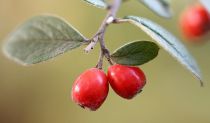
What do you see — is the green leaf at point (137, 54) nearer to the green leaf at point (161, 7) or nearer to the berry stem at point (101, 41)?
the berry stem at point (101, 41)

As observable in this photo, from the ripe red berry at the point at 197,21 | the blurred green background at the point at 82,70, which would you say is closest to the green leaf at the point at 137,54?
the ripe red berry at the point at 197,21

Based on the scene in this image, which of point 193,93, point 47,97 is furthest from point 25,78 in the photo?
point 193,93

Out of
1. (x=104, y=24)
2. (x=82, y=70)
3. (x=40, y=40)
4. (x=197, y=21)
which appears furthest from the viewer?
(x=82, y=70)

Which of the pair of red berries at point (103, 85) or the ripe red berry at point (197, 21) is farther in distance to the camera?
the ripe red berry at point (197, 21)

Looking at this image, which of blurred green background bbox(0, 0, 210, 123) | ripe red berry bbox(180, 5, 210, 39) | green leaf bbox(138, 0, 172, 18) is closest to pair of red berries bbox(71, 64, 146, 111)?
green leaf bbox(138, 0, 172, 18)

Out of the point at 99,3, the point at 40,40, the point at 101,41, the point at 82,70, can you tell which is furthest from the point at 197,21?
the point at 82,70

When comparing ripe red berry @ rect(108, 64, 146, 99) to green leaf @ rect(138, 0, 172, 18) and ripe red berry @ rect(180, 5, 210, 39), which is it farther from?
ripe red berry @ rect(180, 5, 210, 39)

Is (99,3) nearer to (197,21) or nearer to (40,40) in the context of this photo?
(40,40)
